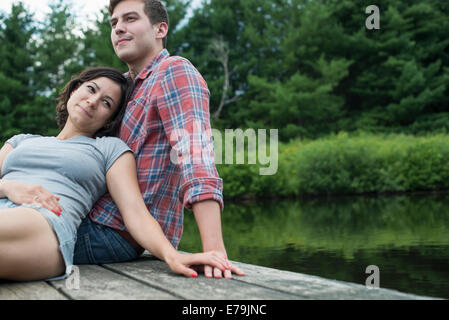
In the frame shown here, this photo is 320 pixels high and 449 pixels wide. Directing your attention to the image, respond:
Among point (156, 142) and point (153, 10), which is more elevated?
point (153, 10)

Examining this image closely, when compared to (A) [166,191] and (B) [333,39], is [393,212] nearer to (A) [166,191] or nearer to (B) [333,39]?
(A) [166,191]

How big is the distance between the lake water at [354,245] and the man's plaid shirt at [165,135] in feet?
6.09

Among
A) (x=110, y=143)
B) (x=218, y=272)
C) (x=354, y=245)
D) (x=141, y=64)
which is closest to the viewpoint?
(x=218, y=272)

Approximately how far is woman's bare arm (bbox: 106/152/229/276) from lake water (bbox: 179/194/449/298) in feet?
6.42

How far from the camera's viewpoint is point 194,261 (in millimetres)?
1654

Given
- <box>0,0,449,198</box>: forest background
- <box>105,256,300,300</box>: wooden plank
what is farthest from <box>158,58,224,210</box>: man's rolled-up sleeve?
<box>0,0,449,198</box>: forest background

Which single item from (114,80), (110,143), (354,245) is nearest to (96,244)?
(110,143)

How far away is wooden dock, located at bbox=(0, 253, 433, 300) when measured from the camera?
133 cm

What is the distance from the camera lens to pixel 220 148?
14.9 m

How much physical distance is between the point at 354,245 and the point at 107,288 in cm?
407

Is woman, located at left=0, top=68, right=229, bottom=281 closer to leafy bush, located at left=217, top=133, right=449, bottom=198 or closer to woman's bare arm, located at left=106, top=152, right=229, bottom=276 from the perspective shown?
woman's bare arm, located at left=106, top=152, right=229, bottom=276

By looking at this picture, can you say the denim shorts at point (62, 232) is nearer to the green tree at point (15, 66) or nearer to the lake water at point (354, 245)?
the lake water at point (354, 245)

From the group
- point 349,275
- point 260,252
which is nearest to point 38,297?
point 349,275

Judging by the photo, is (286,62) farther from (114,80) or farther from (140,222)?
(140,222)
